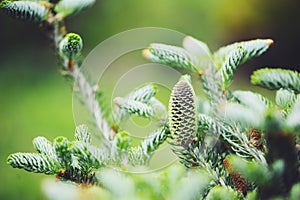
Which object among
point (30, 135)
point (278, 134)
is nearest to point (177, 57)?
point (278, 134)

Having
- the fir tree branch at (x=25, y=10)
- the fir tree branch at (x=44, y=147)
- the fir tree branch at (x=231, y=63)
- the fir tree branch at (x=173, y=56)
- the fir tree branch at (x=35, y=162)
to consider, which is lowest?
the fir tree branch at (x=35, y=162)

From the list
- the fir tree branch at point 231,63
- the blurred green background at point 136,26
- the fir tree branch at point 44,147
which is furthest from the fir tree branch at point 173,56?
the blurred green background at point 136,26

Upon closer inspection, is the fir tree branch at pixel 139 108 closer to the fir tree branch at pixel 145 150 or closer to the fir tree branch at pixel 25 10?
the fir tree branch at pixel 145 150

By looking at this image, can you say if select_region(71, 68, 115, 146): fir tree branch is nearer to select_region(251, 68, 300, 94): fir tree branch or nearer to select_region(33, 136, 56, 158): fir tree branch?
select_region(33, 136, 56, 158): fir tree branch

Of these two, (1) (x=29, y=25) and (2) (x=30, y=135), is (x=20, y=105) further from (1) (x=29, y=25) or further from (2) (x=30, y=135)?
(1) (x=29, y=25)

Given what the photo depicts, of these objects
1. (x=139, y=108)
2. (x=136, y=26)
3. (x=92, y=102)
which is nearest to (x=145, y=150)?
(x=139, y=108)

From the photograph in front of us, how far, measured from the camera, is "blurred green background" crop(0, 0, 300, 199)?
2.62 meters

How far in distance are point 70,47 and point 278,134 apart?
0.27 metres

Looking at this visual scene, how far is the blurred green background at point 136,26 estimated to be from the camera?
103 inches

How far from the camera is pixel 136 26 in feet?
10.4

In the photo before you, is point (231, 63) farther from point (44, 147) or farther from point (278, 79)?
point (44, 147)

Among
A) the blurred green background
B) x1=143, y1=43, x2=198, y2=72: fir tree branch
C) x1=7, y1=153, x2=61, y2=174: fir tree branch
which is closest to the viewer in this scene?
x1=7, y1=153, x2=61, y2=174: fir tree branch

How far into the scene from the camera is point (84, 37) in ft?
10.7

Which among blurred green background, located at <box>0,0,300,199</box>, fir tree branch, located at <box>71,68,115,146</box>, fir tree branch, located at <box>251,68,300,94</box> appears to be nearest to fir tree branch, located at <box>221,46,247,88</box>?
fir tree branch, located at <box>251,68,300,94</box>
